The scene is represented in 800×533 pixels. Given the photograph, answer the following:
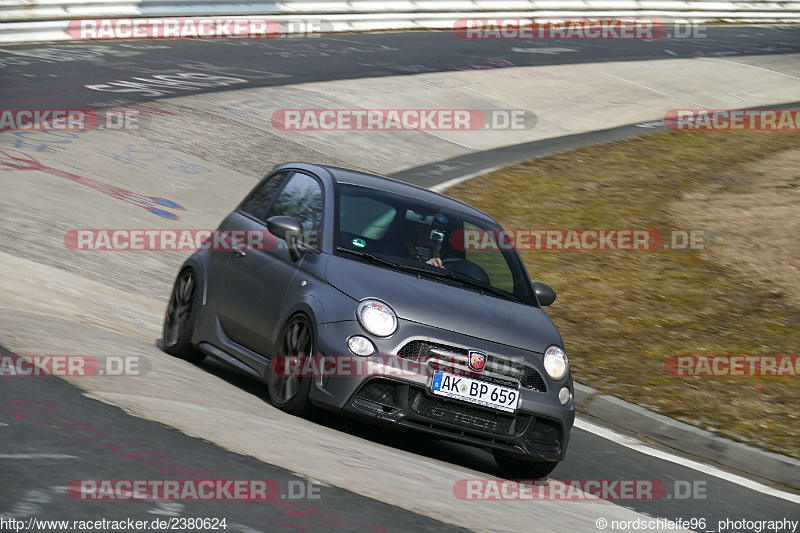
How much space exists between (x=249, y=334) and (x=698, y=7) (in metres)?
33.0

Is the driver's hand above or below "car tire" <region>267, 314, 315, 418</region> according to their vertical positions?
above

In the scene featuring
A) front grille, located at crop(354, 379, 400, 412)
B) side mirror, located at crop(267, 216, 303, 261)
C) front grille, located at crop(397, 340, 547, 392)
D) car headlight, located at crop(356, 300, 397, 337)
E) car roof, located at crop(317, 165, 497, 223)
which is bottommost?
front grille, located at crop(354, 379, 400, 412)

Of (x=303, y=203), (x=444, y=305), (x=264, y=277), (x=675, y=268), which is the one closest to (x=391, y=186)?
(x=303, y=203)

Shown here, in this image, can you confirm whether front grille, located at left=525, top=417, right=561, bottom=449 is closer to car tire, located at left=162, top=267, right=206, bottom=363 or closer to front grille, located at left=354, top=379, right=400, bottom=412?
front grille, located at left=354, top=379, right=400, bottom=412

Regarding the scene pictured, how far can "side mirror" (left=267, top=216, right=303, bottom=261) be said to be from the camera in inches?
312

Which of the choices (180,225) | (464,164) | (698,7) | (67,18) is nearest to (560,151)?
(464,164)

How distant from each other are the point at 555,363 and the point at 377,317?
3.78 feet

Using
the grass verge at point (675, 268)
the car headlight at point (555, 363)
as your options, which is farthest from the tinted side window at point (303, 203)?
the grass verge at point (675, 268)

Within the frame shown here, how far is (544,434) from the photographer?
731cm

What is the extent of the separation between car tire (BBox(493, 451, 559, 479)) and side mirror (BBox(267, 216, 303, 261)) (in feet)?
6.10

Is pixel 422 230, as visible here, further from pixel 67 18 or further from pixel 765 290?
pixel 67 18

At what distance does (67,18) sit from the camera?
25.9 metres

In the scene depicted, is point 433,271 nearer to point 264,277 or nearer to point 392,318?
point 392,318

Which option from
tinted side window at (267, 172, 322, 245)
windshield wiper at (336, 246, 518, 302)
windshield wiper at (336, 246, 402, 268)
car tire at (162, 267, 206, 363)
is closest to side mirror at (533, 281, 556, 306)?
windshield wiper at (336, 246, 518, 302)
